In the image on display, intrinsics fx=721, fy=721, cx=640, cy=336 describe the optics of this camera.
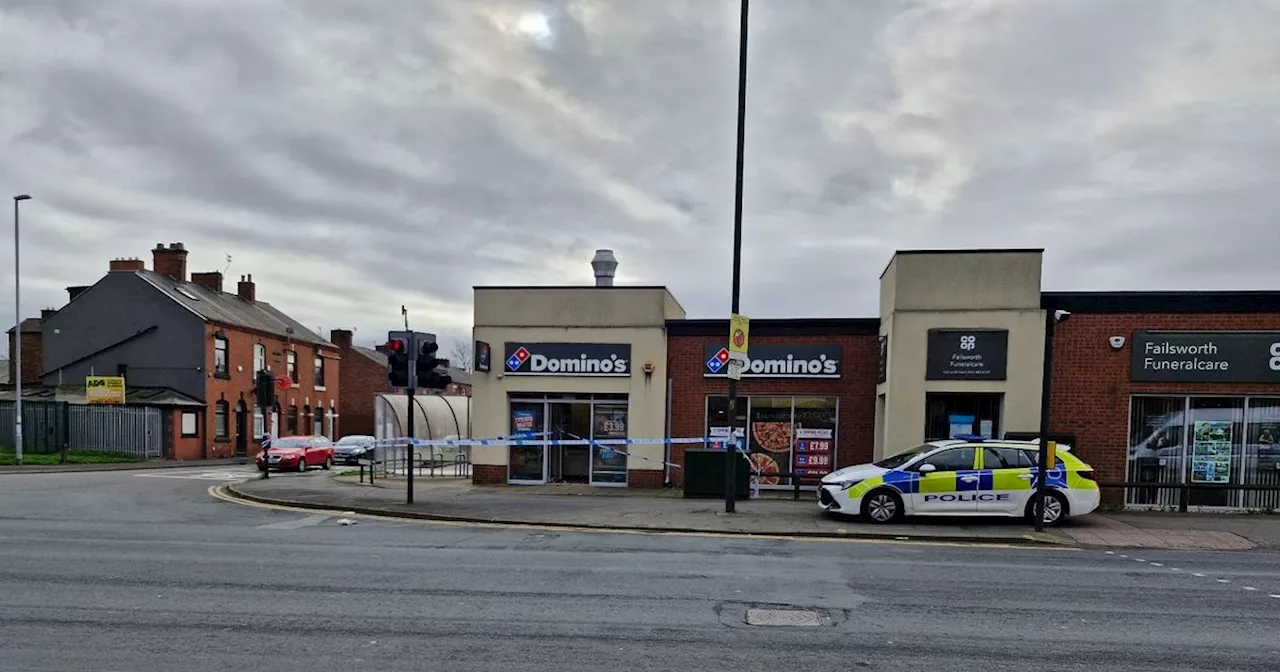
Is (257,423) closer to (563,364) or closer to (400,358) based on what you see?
(563,364)

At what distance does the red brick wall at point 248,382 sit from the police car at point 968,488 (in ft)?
109

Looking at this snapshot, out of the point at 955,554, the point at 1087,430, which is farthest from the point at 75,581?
the point at 1087,430

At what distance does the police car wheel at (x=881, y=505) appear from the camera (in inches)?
475

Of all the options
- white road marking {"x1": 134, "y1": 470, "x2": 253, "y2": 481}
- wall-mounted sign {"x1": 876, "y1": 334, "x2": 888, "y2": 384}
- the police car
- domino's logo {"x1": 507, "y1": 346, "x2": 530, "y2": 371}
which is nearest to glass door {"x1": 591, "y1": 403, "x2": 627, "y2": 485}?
domino's logo {"x1": 507, "y1": 346, "x2": 530, "y2": 371}

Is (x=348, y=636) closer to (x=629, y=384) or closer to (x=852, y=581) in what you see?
(x=852, y=581)

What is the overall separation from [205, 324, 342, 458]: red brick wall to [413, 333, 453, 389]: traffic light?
1017 inches

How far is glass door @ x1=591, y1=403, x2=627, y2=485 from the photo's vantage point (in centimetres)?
1761

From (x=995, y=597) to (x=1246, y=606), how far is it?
242cm

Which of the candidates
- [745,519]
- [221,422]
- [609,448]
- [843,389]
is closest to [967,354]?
[843,389]

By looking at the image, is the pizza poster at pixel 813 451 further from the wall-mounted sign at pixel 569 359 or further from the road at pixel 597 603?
the road at pixel 597 603

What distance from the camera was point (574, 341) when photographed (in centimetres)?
1767

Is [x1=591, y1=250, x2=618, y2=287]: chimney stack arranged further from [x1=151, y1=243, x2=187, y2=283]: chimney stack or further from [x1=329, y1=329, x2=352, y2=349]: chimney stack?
[x1=329, y1=329, x2=352, y2=349]: chimney stack

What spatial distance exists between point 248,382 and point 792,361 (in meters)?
32.7

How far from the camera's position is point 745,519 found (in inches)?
485
